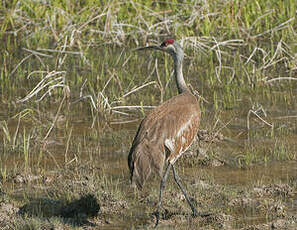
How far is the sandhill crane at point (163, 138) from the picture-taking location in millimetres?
5863

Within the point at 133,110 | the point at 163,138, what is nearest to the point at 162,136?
the point at 163,138

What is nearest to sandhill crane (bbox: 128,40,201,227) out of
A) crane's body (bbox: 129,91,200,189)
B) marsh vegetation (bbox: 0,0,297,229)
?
crane's body (bbox: 129,91,200,189)

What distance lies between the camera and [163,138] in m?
6.23

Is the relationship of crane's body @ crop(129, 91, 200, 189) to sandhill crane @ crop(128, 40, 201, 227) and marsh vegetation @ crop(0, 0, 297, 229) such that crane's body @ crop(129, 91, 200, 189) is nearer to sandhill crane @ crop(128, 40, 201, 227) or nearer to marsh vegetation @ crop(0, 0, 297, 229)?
sandhill crane @ crop(128, 40, 201, 227)

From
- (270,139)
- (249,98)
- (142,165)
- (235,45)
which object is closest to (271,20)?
(235,45)

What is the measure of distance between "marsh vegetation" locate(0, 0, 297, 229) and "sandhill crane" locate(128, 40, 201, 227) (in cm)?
42

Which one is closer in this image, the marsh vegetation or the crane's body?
the crane's body

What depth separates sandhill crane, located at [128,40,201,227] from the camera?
5.86 meters

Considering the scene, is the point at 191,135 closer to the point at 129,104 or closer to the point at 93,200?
the point at 93,200

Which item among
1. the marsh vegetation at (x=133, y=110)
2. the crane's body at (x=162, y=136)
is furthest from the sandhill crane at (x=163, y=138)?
the marsh vegetation at (x=133, y=110)

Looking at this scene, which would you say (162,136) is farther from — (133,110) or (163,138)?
(133,110)

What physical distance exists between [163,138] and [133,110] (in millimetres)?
3304

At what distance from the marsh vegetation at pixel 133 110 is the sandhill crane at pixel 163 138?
0.42 m

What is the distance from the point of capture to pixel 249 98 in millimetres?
9734
